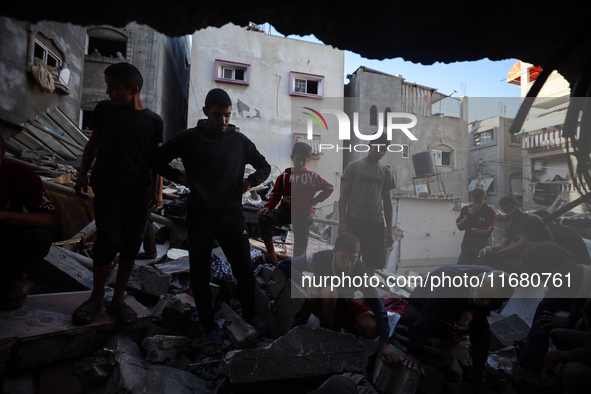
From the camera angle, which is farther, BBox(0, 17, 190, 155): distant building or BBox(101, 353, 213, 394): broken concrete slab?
BBox(0, 17, 190, 155): distant building

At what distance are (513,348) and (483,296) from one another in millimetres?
804

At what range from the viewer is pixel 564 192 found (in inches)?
339

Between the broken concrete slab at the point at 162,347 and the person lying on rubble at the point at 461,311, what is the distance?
6.00 ft

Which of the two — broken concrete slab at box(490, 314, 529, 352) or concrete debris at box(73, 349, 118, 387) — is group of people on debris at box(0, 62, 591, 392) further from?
broken concrete slab at box(490, 314, 529, 352)

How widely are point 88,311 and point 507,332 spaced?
13.1 feet

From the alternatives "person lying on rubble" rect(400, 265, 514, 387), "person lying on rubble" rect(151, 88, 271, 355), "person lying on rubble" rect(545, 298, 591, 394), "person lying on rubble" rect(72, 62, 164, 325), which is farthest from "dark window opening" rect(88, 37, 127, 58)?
"person lying on rubble" rect(545, 298, 591, 394)

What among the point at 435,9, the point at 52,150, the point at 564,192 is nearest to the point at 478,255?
the point at 435,9

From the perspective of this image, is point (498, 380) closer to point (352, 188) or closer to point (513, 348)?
point (513, 348)

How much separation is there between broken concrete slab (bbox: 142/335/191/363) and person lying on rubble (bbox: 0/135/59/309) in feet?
3.57

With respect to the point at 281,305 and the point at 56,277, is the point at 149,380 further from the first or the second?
the point at 56,277

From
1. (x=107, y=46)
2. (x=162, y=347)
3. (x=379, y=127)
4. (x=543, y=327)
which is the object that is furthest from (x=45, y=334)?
(x=107, y=46)

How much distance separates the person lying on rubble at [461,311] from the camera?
103 inches

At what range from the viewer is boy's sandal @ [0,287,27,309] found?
7.78ft

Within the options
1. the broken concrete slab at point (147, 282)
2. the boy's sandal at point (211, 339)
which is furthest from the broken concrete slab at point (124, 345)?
the broken concrete slab at point (147, 282)
